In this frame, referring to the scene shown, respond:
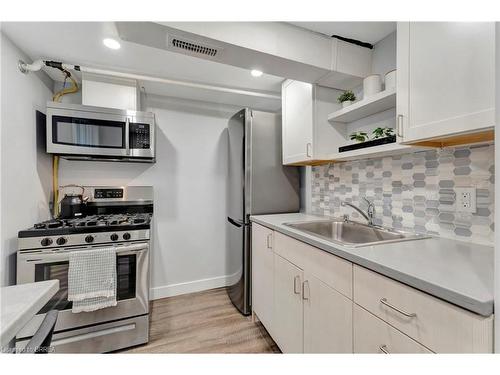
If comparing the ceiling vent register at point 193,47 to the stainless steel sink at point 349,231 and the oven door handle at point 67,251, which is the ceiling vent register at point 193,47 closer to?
the stainless steel sink at point 349,231

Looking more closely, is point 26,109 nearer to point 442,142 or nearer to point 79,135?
→ point 79,135

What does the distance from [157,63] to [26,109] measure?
106cm

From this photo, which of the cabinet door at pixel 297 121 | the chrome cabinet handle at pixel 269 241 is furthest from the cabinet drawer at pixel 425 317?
the cabinet door at pixel 297 121

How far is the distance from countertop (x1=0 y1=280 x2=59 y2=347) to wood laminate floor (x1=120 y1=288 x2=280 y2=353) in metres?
1.38

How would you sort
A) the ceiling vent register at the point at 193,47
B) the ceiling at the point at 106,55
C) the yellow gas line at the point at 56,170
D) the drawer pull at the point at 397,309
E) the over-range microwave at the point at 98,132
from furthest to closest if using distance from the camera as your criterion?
1. the yellow gas line at the point at 56,170
2. the over-range microwave at the point at 98,132
3. the ceiling at the point at 106,55
4. the ceiling vent register at the point at 193,47
5. the drawer pull at the point at 397,309

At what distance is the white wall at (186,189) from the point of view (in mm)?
2549

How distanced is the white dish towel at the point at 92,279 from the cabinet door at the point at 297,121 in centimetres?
170

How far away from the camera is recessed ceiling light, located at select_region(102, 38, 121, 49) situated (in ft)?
5.10

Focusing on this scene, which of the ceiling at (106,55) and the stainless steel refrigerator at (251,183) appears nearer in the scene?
the ceiling at (106,55)

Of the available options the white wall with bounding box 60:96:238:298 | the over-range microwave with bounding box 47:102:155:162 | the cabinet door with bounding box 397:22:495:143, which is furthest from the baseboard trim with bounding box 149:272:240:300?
the cabinet door with bounding box 397:22:495:143

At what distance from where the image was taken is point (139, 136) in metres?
2.06

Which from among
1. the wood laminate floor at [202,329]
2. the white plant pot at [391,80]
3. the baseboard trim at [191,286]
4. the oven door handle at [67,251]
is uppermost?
the white plant pot at [391,80]

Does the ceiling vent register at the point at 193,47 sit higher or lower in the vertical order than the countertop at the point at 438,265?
higher

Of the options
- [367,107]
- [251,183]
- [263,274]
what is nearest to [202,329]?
[263,274]
